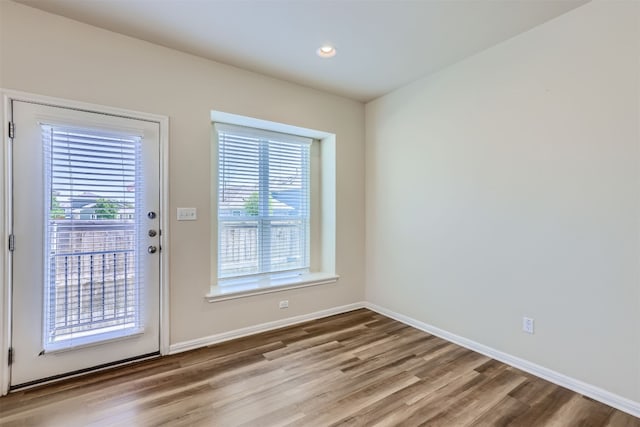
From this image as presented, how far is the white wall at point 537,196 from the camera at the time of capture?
1.94 m

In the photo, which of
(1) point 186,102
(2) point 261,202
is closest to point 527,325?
(2) point 261,202

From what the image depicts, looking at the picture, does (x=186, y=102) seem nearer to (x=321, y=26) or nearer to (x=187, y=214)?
(x=187, y=214)

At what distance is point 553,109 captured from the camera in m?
2.23

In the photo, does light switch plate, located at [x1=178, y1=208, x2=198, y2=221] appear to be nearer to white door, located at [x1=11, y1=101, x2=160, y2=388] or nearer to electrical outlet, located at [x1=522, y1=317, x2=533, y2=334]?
white door, located at [x1=11, y1=101, x2=160, y2=388]

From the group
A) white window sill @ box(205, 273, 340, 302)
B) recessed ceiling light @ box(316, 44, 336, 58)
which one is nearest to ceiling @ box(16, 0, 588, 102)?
recessed ceiling light @ box(316, 44, 336, 58)

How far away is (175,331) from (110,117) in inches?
74.2

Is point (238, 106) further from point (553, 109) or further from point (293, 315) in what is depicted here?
point (553, 109)

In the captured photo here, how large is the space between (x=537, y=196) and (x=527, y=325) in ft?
3.41

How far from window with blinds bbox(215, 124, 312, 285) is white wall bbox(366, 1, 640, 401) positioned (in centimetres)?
130

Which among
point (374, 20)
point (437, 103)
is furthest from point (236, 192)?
point (437, 103)

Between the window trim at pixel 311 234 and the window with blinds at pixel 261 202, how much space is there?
0.21 ft

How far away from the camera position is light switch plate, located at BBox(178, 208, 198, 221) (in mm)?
2672

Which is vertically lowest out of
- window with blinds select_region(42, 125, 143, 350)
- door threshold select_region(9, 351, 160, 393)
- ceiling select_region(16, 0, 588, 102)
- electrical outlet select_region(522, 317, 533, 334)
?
door threshold select_region(9, 351, 160, 393)

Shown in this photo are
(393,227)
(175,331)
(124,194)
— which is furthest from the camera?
(393,227)
